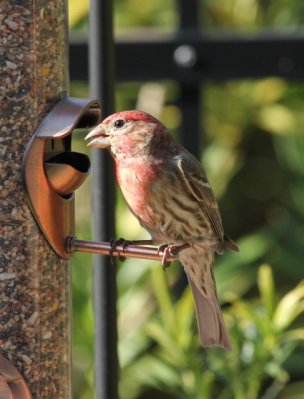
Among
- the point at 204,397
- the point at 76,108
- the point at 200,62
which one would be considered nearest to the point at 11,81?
the point at 76,108

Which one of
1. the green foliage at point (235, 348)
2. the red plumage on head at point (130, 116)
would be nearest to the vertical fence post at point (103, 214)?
the red plumage on head at point (130, 116)

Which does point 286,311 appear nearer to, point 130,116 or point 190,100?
point 130,116

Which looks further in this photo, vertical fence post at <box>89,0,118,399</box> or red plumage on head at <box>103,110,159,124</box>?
red plumage on head at <box>103,110,159,124</box>

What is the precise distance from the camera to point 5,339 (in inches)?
141

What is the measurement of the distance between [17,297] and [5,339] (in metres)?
0.11

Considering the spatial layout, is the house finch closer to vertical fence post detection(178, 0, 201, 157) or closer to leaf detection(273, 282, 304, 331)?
leaf detection(273, 282, 304, 331)

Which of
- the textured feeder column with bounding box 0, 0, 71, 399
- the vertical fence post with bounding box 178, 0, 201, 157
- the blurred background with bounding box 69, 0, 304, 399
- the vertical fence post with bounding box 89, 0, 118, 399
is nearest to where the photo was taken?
the textured feeder column with bounding box 0, 0, 71, 399

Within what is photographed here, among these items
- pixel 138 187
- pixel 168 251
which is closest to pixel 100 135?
pixel 138 187

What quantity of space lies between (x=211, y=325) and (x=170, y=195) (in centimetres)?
41

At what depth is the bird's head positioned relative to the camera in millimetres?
4102

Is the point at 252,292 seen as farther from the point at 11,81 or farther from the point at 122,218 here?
the point at 11,81

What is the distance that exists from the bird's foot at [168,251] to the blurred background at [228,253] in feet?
2.36

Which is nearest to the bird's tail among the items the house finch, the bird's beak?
the house finch

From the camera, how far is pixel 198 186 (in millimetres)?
4270
